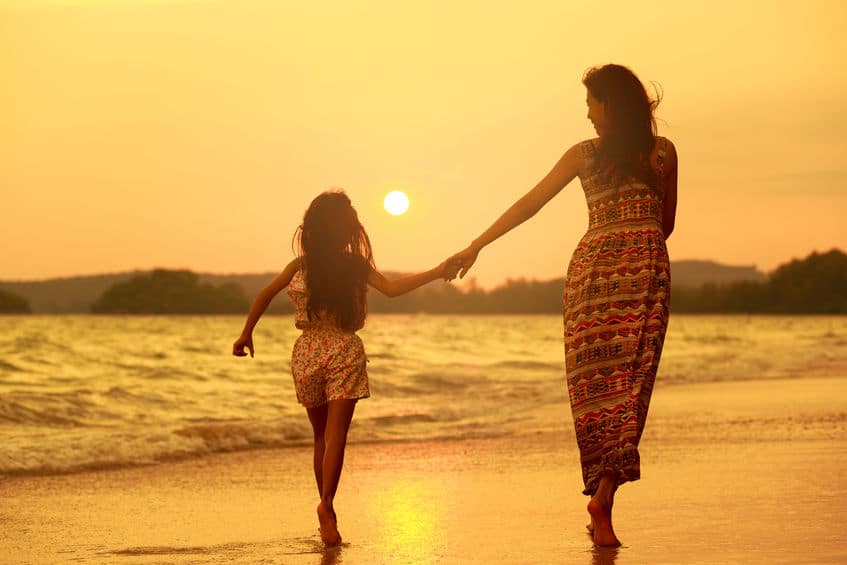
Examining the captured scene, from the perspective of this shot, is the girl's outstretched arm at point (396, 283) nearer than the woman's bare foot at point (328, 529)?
No

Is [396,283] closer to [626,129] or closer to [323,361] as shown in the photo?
[323,361]

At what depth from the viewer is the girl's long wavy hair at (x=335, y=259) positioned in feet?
19.9

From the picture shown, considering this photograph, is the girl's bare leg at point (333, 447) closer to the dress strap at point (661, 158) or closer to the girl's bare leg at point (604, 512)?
the girl's bare leg at point (604, 512)

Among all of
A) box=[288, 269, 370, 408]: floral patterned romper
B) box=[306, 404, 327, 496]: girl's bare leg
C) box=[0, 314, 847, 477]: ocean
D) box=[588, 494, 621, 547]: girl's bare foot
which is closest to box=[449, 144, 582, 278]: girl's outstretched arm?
box=[288, 269, 370, 408]: floral patterned romper

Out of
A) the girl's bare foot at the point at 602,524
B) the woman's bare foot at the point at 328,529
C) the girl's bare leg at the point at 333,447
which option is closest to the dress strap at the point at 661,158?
the girl's bare foot at the point at 602,524

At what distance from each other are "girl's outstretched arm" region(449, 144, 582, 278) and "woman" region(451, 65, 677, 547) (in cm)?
2

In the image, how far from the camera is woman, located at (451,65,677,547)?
537cm

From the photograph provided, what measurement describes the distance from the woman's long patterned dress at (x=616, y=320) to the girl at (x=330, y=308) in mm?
1121

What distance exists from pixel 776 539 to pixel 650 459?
3.45m

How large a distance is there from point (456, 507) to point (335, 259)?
5.54 ft

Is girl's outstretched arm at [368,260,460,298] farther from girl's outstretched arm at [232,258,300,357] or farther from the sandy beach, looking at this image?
the sandy beach

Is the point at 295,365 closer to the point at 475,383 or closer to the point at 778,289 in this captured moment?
the point at 475,383

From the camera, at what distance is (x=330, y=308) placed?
6070 mm

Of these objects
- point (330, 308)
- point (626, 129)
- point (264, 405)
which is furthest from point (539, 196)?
point (264, 405)
